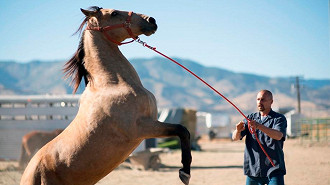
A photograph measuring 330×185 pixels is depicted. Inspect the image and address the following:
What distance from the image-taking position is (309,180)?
11.2m

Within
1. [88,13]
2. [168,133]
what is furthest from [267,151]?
[88,13]

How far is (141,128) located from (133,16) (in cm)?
155

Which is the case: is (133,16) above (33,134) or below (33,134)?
above

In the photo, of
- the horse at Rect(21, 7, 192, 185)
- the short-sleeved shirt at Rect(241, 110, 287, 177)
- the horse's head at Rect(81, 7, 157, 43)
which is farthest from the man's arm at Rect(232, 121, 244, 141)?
the horse's head at Rect(81, 7, 157, 43)

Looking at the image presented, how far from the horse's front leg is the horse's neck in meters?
0.64

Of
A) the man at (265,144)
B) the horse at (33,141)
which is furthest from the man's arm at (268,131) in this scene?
the horse at (33,141)

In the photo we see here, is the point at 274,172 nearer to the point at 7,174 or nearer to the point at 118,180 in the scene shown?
the point at 118,180

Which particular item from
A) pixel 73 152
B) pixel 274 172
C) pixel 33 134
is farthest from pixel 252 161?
pixel 33 134

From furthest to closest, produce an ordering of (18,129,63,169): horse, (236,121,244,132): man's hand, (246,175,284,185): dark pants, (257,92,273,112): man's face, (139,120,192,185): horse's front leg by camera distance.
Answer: (18,129,63,169): horse → (236,121,244,132): man's hand → (257,92,273,112): man's face → (246,175,284,185): dark pants → (139,120,192,185): horse's front leg

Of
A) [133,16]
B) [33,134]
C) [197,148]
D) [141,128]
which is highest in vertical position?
[133,16]

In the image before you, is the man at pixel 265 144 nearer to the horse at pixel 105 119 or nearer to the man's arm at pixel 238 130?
the man's arm at pixel 238 130

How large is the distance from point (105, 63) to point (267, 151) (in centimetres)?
245

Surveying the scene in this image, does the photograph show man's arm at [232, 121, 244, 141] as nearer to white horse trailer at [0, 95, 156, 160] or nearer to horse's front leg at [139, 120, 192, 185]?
horse's front leg at [139, 120, 192, 185]

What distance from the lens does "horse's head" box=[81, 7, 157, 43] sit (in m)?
5.24
